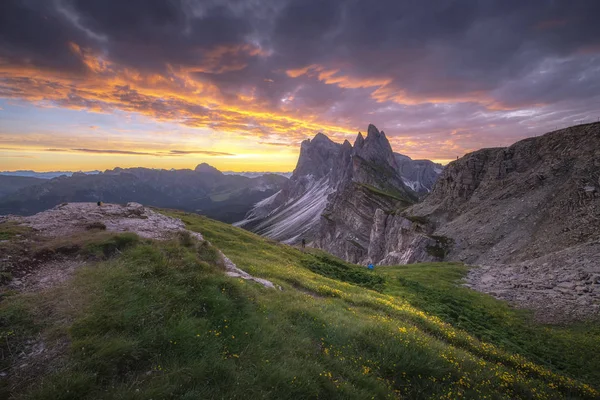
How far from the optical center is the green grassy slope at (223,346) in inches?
303

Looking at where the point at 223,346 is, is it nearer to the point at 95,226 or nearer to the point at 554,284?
the point at 95,226

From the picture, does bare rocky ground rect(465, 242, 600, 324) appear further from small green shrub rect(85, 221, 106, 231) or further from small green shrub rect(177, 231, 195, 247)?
small green shrub rect(85, 221, 106, 231)

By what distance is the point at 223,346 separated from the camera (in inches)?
377

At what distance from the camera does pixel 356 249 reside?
130375 mm

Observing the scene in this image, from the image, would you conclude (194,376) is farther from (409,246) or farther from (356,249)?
(356,249)

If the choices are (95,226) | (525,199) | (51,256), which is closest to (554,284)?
(525,199)

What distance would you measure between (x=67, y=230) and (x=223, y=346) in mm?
16616

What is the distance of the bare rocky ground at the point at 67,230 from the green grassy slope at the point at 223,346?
1.44 metres

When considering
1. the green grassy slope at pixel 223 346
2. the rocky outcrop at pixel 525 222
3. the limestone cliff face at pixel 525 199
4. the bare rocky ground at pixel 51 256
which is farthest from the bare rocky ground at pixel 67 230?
the limestone cliff face at pixel 525 199

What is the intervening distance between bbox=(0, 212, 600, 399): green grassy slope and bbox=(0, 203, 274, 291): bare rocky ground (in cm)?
144

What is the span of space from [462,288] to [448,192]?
220 ft

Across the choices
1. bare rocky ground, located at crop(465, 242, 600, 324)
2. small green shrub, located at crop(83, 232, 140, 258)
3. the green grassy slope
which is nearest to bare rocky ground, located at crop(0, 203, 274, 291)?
small green shrub, located at crop(83, 232, 140, 258)

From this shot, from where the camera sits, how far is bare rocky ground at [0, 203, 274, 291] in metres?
12.4

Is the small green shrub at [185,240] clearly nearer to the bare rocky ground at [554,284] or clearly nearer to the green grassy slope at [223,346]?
the green grassy slope at [223,346]
